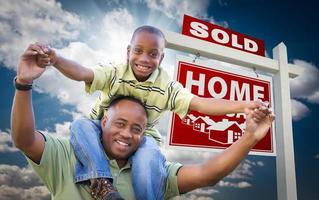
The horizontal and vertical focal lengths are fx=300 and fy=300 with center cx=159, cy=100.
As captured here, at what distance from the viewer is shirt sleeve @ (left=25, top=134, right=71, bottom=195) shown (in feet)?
3.55

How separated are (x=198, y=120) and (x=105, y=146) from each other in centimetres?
79

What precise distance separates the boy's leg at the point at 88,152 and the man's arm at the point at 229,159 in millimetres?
338

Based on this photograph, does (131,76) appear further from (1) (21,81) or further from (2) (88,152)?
(1) (21,81)

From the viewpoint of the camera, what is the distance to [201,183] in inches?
45.9

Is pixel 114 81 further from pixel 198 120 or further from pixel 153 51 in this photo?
pixel 198 120

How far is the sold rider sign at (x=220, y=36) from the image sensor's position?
78.7 inches

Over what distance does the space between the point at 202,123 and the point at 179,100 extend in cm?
64

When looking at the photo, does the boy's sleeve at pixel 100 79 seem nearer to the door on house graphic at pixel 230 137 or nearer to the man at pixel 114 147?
the man at pixel 114 147

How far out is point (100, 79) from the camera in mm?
1229

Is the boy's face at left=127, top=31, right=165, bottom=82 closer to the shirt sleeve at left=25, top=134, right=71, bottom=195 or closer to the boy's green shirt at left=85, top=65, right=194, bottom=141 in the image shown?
the boy's green shirt at left=85, top=65, right=194, bottom=141

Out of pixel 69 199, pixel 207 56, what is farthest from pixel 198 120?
pixel 69 199

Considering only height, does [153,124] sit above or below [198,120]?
below

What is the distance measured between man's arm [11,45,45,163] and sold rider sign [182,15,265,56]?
1.22 meters

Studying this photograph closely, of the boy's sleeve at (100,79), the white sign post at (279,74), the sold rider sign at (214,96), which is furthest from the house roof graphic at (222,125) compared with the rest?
the boy's sleeve at (100,79)
